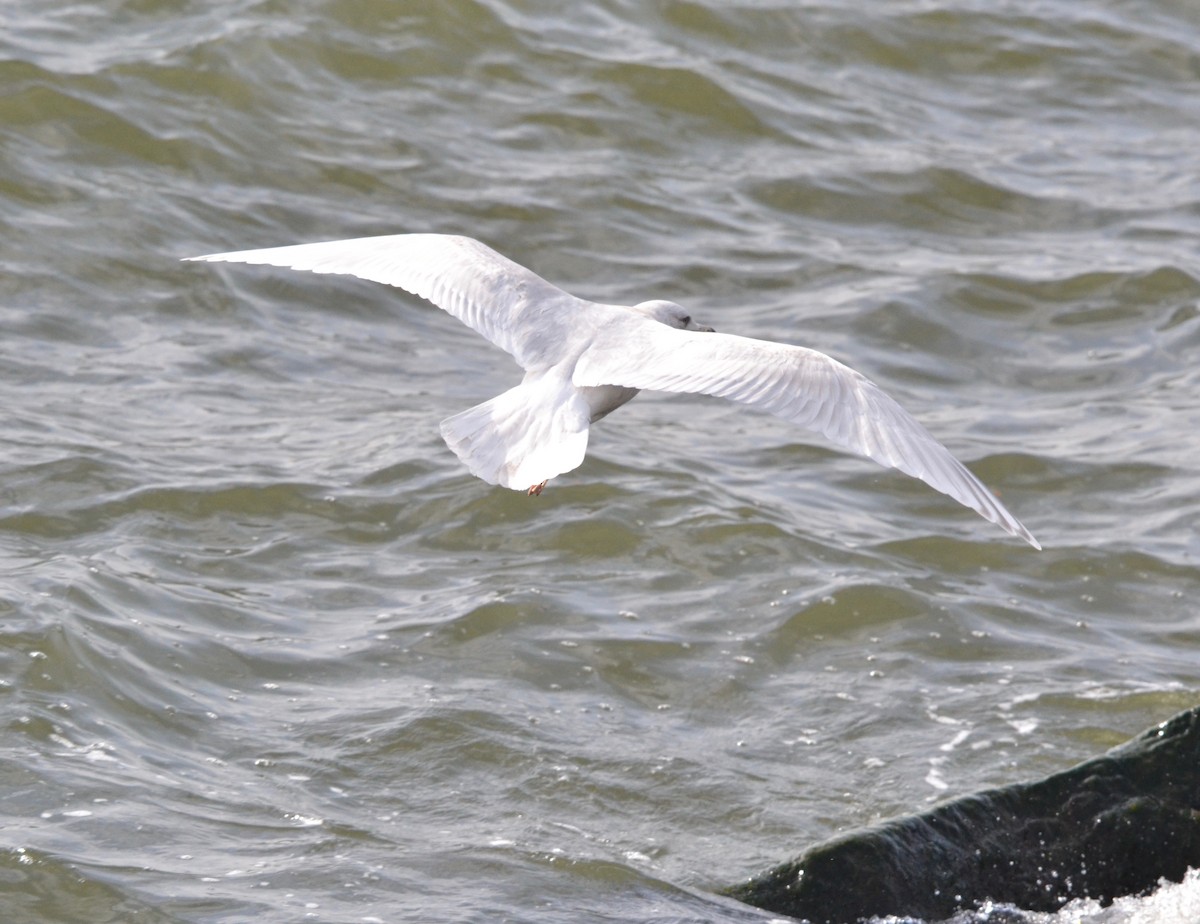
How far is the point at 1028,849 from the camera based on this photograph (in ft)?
14.3

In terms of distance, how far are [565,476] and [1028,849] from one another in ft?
9.89

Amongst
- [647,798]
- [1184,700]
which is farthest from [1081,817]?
[1184,700]

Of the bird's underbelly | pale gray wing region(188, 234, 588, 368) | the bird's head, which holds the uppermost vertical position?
pale gray wing region(188, 234, 588, 368)

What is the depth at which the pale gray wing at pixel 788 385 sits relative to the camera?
14.6 ft

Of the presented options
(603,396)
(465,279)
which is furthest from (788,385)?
(465,279)

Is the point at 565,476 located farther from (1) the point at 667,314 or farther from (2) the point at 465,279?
(2) the point at 465,279

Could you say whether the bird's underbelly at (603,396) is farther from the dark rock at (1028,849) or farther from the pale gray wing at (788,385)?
the dark rock at (1028,849)

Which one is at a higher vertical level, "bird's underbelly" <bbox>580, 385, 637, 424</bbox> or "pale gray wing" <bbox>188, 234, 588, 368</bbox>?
"pale gray wing" <bbox>188, 234, 588, 368</bbox>

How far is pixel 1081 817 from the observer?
442 centimetres

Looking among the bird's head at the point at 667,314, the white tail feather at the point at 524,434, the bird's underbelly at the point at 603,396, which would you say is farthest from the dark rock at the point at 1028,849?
the bird's head at the point at 667,314

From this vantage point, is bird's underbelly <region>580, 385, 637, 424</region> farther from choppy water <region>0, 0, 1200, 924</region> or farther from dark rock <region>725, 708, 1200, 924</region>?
dark rock <region>725, 708, 1200, 924</region>

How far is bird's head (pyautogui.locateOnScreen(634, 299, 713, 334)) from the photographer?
5.52 meters

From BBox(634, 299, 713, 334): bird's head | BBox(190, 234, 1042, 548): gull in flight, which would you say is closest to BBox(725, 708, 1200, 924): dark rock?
BBox(190, 234, 1042, 548): gull in flight

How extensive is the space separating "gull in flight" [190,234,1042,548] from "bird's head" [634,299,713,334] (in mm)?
47
